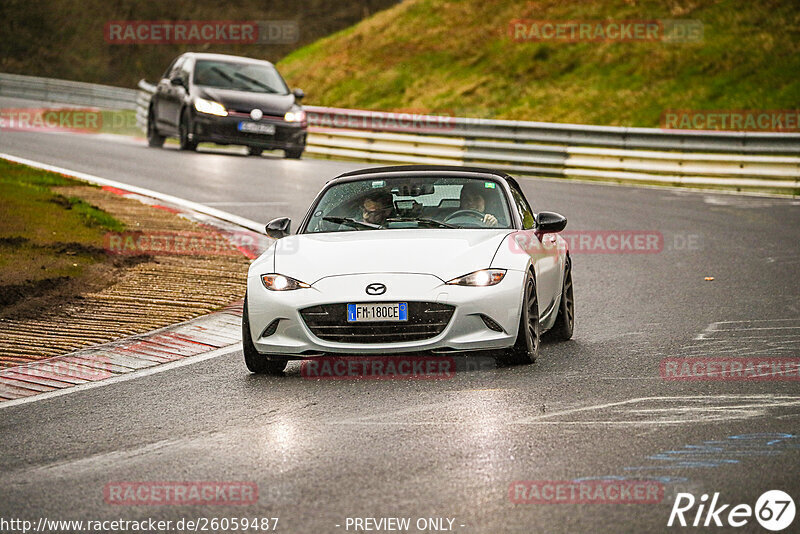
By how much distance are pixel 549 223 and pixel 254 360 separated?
7.83ft

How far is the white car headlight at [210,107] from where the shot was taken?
78.7 ft

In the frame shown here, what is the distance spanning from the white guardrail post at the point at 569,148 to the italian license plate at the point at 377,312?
49.7ft

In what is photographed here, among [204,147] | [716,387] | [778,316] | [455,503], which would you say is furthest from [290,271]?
[204,147]

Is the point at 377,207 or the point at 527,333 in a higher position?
the point at 377,207

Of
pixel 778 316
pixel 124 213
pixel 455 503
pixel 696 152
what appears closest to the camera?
pixel 455 503

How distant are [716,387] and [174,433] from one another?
10.6 feet

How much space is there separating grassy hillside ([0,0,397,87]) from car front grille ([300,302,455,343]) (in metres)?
50.2

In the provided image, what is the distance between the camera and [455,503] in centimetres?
541

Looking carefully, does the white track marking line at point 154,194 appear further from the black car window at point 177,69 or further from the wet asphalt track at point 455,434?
the wet asphalt track at point 455,434

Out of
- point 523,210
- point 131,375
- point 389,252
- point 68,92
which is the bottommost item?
point 131,375

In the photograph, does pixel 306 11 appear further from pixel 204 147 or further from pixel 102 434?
pixel 102 434

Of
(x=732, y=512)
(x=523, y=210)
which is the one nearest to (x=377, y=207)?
(x=523, y=210)

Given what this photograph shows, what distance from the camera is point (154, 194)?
1883 centimetres

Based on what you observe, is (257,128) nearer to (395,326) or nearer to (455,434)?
(395,326)
